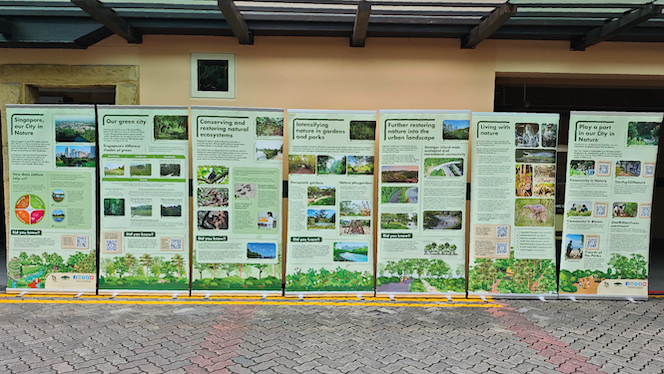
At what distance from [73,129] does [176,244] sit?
193 cm

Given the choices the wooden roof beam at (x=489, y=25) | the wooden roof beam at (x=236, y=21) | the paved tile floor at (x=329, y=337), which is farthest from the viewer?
the wooden roof beam at (x=489, y=25)

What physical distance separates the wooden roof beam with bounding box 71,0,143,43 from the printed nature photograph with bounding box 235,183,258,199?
253 cm

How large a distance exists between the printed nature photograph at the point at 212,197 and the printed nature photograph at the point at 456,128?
2.89 meters

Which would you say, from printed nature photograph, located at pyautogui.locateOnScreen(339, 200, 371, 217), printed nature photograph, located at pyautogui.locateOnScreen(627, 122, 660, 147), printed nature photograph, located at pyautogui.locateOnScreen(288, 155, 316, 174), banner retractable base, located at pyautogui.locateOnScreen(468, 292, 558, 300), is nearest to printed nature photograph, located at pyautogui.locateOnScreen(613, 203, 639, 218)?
printed nature photograph, located at pyautogui.locateOnScreen(627, 122, 660, 147)

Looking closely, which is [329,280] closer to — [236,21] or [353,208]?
[353,208]

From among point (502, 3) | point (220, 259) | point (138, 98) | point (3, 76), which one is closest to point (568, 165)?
point (502, 3)

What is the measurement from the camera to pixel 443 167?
561 centimetres

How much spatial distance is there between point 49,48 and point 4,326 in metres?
3.84

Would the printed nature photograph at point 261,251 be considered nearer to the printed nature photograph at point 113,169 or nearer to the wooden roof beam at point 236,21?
the printed nature photograph at point 113,169

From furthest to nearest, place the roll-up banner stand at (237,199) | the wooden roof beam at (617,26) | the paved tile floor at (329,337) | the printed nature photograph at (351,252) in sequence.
Answer: the printed nature photograph at (351,252), the roll-up banner stand at (237,199), the wooden roof beam at (617,26), the paved tile floor at (329,337)

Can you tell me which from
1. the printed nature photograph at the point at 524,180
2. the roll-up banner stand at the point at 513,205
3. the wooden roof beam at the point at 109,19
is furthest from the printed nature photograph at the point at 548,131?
the wooden roof beam at the point at 109,19

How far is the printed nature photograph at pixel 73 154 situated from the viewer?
5547 mm

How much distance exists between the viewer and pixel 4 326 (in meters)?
4.50

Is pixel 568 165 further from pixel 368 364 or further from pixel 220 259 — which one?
pixel 220 259
